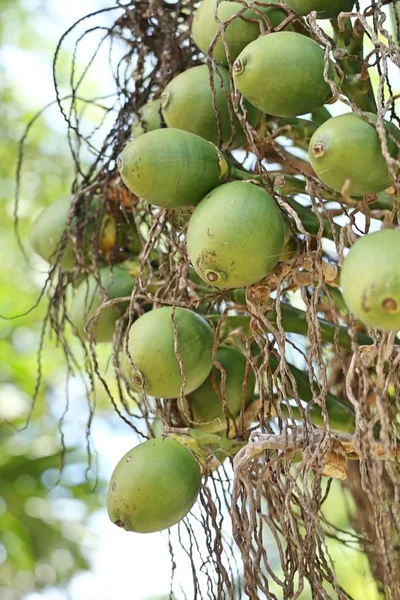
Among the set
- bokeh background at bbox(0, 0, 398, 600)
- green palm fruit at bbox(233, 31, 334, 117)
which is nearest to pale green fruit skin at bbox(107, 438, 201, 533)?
green palm fruit at bbox(233, 31, 334, 117)

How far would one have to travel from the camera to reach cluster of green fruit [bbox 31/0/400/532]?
0.86 meters

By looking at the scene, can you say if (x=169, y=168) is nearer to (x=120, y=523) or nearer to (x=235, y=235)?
(x=235, y=235)

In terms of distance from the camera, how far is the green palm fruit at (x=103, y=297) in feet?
4.52

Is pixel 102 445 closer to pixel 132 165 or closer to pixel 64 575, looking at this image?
pixel 64 575

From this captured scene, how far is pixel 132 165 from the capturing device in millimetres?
972

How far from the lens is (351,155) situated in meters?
0.86

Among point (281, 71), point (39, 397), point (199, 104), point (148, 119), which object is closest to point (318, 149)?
point (281, 71)

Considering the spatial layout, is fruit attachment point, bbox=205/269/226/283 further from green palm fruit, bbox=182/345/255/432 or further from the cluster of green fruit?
green palm fruit, bbox=182/345/255/432

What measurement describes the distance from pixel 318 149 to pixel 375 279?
7.8 inches

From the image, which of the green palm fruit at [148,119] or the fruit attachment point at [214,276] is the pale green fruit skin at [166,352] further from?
the green palm fruit at [148,119]

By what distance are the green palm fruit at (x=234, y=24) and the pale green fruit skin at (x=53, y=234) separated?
453mm

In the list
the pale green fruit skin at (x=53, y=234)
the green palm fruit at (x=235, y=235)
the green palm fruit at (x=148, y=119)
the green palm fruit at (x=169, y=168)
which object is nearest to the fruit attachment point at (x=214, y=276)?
the green palm fruit at (x=235, y=235)

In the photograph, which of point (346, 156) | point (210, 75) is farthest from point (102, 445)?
point (346, 156)

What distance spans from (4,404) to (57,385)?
0.72 ft
